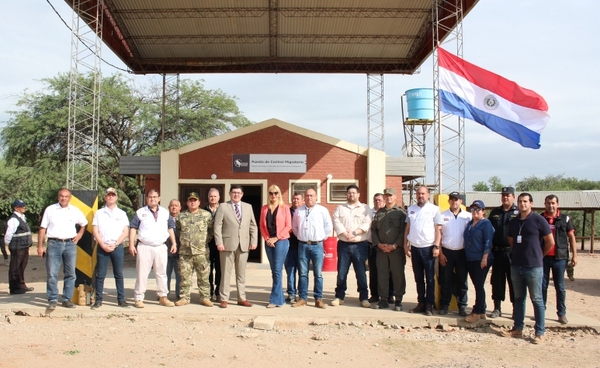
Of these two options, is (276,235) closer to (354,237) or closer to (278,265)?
(278,265)

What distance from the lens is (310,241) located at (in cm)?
827

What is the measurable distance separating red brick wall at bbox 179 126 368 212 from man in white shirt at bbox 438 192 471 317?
23.5 feet

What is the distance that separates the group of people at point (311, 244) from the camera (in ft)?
25.2

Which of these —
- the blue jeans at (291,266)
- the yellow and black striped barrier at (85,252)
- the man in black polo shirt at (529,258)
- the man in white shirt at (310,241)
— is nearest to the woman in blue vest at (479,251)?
the man in black polo shirt at (529,258)

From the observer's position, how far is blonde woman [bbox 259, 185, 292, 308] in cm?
820

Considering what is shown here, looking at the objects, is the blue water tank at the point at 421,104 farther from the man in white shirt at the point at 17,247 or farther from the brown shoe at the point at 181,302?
the brown shoe at the point at 181,302

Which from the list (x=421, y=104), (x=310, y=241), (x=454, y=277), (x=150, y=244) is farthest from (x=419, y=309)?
(x=421, y=104)

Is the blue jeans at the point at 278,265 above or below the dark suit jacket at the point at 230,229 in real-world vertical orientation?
below

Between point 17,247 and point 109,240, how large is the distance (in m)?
3.17

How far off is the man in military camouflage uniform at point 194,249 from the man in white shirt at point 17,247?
349 centimetres

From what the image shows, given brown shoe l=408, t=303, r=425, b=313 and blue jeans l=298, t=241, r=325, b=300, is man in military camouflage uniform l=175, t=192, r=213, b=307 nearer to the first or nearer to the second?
blue jeans l=298, t=241, r=325, b=300

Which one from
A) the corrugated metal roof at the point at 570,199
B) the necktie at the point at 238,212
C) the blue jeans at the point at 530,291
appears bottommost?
the blue jeans at the point at 530,291

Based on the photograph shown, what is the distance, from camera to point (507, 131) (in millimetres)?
9805

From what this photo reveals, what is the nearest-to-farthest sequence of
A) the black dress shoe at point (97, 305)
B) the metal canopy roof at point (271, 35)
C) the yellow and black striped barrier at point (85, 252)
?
the black dress shoe at point (97, 305) → the yellow and black striped barrier at point (85, 252) → the metal canopy roof at point (271, 35)
